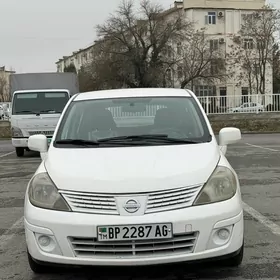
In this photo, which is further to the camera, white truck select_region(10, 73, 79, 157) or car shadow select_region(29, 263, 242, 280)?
white truck select_region(10, 73, 79, 157)

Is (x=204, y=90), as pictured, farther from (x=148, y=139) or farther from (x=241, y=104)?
(x=148, y=139)

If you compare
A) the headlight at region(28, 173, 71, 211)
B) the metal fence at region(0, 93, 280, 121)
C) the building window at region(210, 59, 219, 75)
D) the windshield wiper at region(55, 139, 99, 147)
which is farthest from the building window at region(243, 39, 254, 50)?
the headlight at region(28, 173, 71, 211)

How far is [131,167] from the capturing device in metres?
4.02

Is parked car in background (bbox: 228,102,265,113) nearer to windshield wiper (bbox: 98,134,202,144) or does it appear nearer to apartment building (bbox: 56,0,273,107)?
windshield wiper (bbox: 98,134,202,144)

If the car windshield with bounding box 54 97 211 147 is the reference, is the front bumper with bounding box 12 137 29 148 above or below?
below

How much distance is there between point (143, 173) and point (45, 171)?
915 millimetres

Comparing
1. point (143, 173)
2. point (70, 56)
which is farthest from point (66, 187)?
point (70, 56)

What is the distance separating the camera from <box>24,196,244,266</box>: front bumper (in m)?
3.67

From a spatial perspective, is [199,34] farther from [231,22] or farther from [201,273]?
[201,273]

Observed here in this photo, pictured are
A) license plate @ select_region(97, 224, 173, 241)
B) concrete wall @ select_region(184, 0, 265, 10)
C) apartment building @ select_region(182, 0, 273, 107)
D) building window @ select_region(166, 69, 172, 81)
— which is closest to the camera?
license plate @ select_region(97, 224, 173, 241)

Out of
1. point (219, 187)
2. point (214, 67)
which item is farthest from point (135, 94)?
point (214, 67)

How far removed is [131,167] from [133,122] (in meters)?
1.28

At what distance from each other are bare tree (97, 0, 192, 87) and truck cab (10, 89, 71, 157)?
35474 mm

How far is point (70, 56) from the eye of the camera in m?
119
